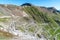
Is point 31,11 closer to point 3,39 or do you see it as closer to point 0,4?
point 0,4

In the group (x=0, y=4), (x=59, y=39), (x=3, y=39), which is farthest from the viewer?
(x=0, y=4)

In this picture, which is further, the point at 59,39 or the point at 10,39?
the point at 59,39

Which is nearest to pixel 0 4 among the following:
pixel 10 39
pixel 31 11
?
pixel 31 11

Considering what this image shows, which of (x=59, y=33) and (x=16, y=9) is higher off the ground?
(x=16, y=9)

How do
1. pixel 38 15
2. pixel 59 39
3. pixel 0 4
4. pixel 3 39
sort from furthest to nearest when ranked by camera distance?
pixel 38 15, pixel 0 4, pixel 59 39, pixel 3 39

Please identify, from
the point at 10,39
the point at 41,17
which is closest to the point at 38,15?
the point at 41,17

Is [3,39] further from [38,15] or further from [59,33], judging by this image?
[38,15]

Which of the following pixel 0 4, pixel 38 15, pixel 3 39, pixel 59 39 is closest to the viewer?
pixel 3 39

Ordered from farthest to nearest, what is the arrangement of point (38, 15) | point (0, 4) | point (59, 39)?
point (38, 15)
point (0, 4)
point (59, 39)

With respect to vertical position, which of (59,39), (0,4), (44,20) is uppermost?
(0,4)
